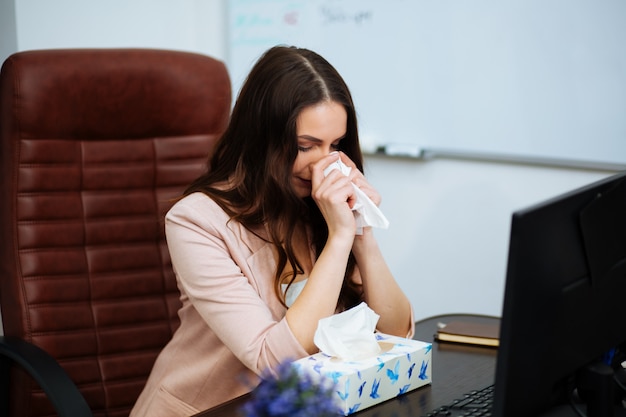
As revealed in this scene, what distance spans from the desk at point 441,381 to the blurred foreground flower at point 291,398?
0.40 meters

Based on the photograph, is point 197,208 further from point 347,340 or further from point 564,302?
point 564,302

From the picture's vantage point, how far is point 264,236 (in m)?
1.49

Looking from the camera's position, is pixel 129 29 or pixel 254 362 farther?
pixel 129 29

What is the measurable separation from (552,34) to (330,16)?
0.81m

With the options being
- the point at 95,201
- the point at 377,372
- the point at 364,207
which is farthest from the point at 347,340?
the point at 95,201

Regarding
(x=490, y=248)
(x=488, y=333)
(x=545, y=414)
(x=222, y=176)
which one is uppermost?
(x=222, y=176)

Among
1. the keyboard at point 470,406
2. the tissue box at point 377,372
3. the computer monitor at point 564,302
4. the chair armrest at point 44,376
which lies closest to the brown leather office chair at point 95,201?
the chair armrest at point 44,376

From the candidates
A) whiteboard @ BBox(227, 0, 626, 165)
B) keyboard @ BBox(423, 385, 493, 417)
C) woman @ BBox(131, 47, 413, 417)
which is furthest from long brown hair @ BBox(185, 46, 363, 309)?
whiteboard @ BBox(227, 0, 626, 165)

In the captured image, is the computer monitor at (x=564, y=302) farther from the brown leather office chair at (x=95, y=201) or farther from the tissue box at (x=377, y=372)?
the brown leather office chair at (x=95, y=201)

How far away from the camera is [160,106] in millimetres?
1813

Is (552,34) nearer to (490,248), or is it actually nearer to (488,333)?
(490,248)

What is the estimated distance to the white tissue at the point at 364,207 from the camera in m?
1.43

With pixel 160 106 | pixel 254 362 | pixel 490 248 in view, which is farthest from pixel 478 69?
pixel 254 362

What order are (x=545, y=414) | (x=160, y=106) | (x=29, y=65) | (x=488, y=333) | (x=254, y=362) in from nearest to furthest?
1. (x=545, y=414)
2. (x=254, y=362)
3. (x=488, y=333)
4. (x=29, y=65)
5. (x=160, y=106)
